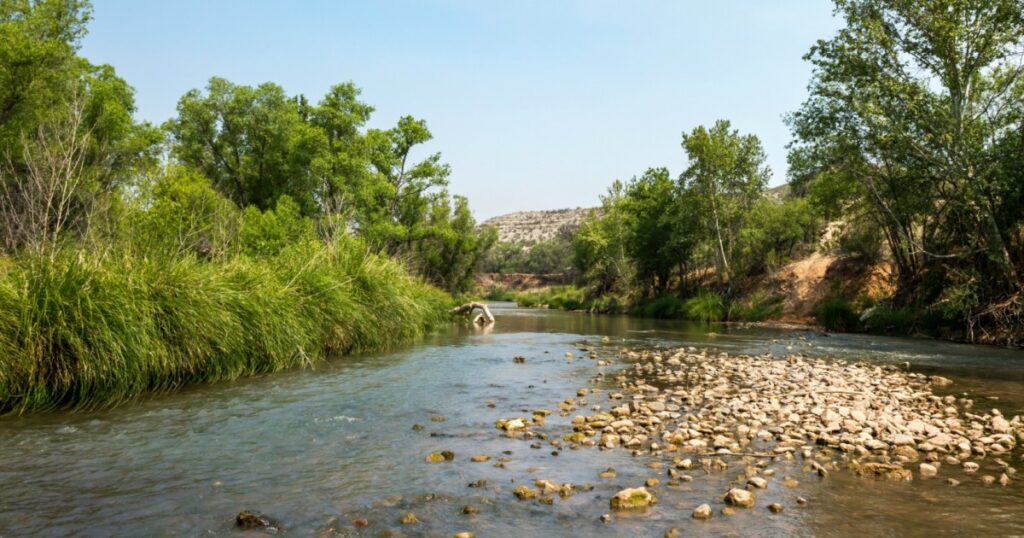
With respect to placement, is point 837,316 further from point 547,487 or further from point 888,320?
point 547,487

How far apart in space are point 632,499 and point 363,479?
310cm

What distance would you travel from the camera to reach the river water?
591cm

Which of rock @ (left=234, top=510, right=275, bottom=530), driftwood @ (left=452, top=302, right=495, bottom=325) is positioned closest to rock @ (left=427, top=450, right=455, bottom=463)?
rock @ (left=234, top=510, right=275, bottom=530)

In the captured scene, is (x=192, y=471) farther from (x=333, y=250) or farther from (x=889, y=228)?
(x=889, y=228)

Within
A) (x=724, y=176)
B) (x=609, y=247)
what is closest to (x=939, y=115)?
(x=724, y=176)

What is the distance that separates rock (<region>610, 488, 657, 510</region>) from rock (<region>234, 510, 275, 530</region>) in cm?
334

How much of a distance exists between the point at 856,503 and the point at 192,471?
7427 millimetres

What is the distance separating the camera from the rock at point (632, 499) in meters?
6.35

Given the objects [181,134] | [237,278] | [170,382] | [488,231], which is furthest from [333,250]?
[488,231]

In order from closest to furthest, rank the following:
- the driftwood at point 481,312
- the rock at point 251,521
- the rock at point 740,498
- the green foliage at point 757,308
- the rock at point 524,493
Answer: the rock at point 251,521 → the rock at point 740,498 → the rock at point 524,493 → the driftwood at point 481,312 → the green foliage at point 757,308

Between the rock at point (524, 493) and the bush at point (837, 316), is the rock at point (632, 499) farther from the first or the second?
the bush at point (837, 316)

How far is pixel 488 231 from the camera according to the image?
68.5m

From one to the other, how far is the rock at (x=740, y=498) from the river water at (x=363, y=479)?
0.12 metres

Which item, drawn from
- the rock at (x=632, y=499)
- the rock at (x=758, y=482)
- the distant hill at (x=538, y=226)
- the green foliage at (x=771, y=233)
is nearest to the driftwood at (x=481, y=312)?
the green foliage at (x=771, y=233)
